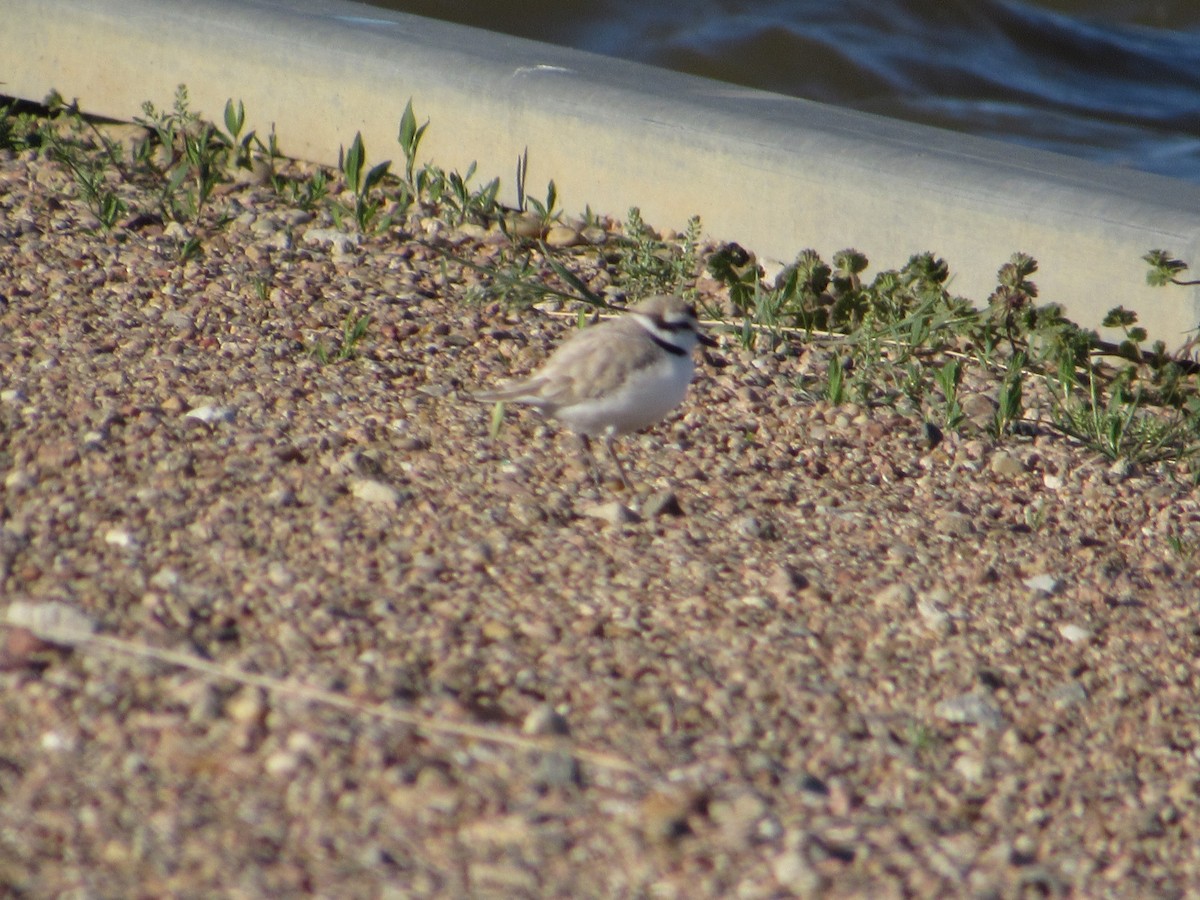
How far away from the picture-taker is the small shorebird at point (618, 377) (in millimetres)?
3965

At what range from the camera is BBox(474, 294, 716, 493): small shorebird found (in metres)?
3.96

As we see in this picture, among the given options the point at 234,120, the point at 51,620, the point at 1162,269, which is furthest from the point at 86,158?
the point at 1162,269

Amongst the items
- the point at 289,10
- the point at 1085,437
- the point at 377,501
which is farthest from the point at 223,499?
the point at 289,10

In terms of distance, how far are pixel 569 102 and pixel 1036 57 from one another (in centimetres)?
526

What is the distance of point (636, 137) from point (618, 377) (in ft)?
5.90

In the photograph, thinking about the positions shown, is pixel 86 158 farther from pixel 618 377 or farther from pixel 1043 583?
pixel 1043 583

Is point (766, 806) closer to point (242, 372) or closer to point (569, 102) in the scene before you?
point (242, 372)

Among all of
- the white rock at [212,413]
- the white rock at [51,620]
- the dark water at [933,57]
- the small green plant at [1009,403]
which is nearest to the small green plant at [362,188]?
the white rock at [212,413]

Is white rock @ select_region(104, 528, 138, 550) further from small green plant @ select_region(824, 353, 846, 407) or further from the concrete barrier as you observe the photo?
the concrete barrier

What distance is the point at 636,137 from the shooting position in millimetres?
5500

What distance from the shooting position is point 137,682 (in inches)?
114

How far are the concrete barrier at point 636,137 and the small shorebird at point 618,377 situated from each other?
1265mm

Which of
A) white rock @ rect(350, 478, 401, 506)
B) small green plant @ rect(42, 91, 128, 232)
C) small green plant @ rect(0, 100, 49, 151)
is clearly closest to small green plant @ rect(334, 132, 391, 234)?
small green plant @ rect(42, 91, 128, 232)

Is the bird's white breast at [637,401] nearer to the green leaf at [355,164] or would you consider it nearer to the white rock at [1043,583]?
the white rock at [1043,583]
